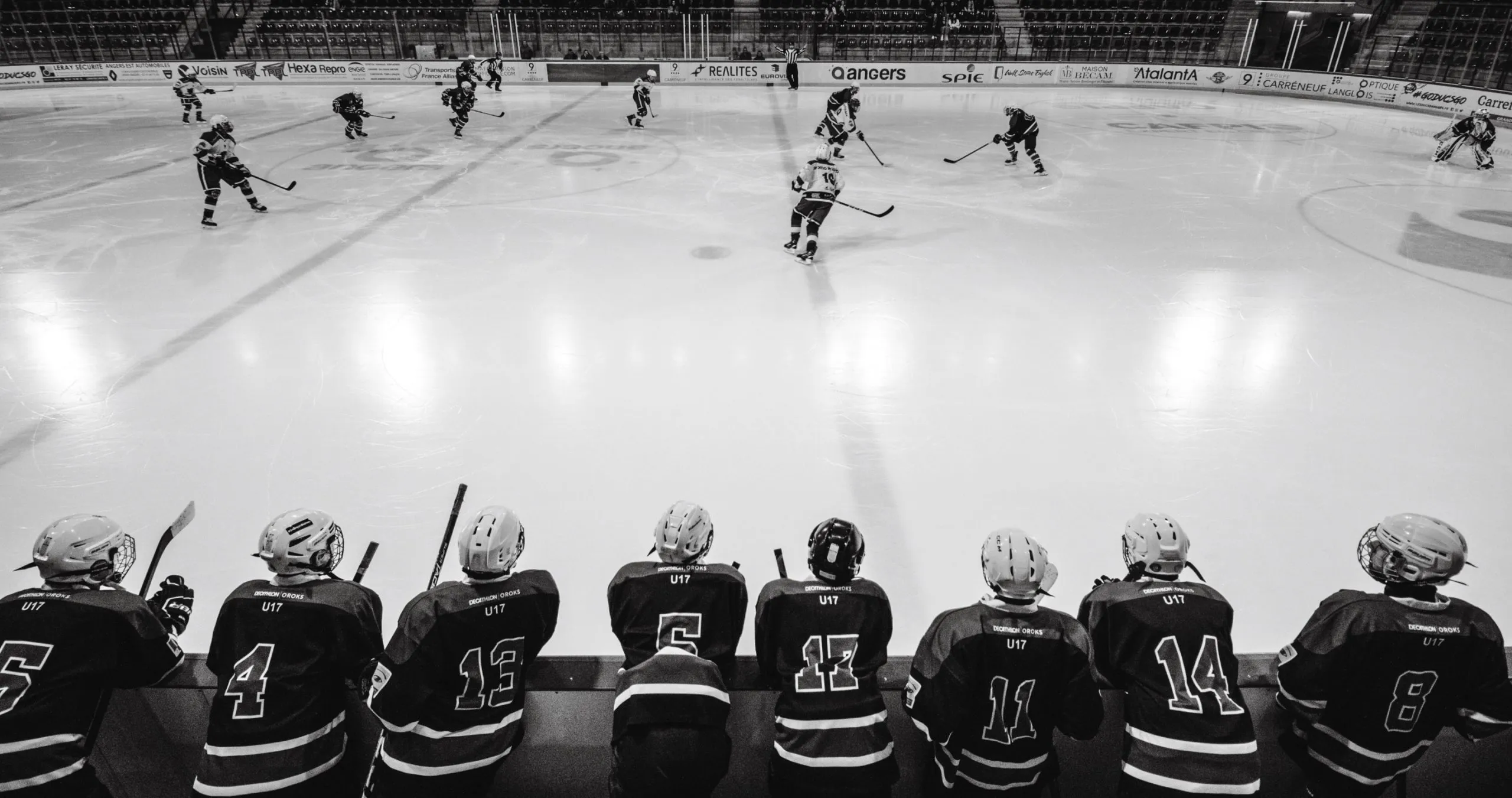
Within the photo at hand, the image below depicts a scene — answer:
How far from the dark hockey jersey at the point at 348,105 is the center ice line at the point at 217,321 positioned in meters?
3.24

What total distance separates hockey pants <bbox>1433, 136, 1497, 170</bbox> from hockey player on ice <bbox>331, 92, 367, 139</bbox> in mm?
15469

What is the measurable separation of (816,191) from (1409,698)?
5545mm

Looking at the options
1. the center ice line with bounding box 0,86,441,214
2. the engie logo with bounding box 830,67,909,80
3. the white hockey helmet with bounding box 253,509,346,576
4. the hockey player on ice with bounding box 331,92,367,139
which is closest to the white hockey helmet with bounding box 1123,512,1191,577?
the white hockey helmet with bounding box 253,509,346,576

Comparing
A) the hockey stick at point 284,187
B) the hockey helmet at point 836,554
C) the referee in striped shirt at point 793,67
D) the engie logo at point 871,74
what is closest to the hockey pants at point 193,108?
the hockey stick at point 284,187

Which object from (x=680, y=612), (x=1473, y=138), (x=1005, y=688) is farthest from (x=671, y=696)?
(x=1473, y=138)

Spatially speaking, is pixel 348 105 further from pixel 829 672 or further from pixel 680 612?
pixel 829 672

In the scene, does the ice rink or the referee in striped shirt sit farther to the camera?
the referee in striped shirt

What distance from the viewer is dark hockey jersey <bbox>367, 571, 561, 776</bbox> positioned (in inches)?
72.6

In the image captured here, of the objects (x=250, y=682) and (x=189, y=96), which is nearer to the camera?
(x=250, y=682)

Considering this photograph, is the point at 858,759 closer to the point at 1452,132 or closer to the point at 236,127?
the point at 1452,132

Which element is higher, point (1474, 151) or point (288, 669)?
point (1474, 151)

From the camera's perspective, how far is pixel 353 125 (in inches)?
471

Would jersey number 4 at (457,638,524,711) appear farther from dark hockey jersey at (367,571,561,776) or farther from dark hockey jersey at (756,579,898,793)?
dark hockey jersey at (756,579,898,793)

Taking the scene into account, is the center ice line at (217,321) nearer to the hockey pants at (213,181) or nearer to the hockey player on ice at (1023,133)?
the hockey pants at (213,181)
